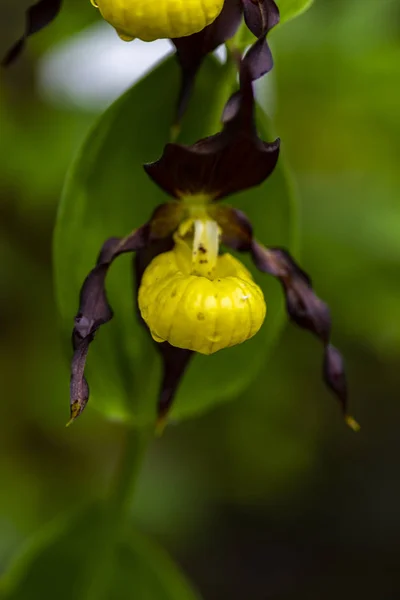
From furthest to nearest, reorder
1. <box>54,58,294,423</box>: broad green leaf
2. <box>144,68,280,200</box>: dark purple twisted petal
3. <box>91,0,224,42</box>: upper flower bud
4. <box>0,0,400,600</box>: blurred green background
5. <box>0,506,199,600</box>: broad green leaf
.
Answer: <box>0,0,400,600</box>: blurred green background < <box>0,506,199,600</box>: broad green leaf < <box>54,58,294,423</box>: broad green leaf < <box>144,68,280,200</box>: dark purple twisted petal < <box>91,0,224,42</box>: upper flower bud

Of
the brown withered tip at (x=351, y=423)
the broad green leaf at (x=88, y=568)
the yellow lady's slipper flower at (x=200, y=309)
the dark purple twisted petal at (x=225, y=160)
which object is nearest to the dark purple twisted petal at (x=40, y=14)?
the dark purple twisted petal at (x=225, y=160)

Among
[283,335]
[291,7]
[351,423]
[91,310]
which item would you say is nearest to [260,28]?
[291,7]

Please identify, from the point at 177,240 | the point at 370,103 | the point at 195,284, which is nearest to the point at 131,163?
the point at 177,240

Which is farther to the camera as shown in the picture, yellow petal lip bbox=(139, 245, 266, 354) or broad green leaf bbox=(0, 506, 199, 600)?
broad green leaf bbox=(0, 506, 199, 600)

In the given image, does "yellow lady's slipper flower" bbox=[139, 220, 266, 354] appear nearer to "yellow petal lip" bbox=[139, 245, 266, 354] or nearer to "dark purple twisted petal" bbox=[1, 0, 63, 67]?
"yellow petal lip" bbox=[139, 245, 266, 354]

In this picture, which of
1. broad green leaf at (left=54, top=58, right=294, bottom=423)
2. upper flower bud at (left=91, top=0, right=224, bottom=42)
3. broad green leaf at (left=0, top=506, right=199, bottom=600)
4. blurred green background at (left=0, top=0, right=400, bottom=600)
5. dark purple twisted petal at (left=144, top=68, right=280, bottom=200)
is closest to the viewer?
upper flower bud at (left=91, top=0, right=224, bottom=42)

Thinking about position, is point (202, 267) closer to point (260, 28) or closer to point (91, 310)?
point (91, 310)

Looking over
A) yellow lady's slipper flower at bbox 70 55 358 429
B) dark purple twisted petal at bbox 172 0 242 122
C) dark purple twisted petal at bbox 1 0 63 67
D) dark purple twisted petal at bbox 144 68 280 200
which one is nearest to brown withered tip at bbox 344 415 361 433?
yellow lady's slipper flower at bbox 70 55 358 429
